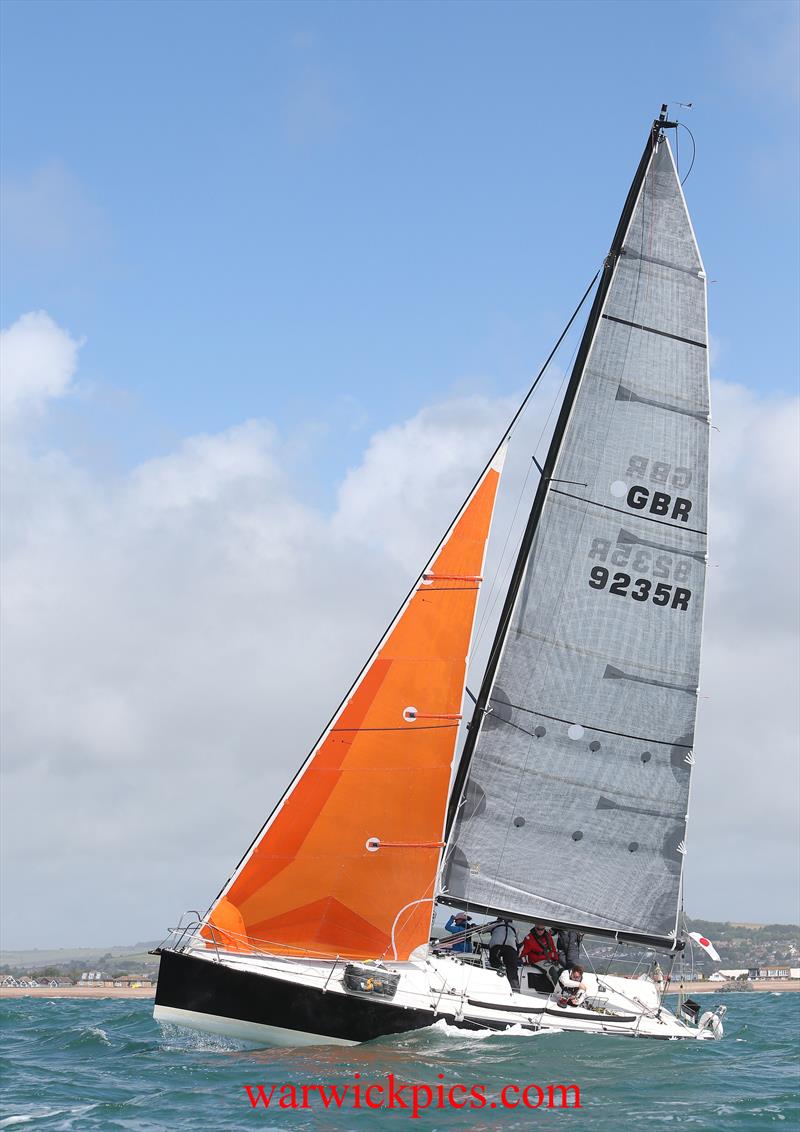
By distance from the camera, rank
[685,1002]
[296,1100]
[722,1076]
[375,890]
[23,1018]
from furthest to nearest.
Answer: [23,1018] < [685,1002] < [375,890] < [722,1076] < [296,1100]

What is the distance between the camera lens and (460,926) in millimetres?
20359

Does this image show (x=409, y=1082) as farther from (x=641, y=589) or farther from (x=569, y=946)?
(x=641, y=589)

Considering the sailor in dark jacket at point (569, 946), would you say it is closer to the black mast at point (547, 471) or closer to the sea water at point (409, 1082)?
the sea water at point (409, 1082)

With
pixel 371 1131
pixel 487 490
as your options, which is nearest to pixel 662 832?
pixel 487 490

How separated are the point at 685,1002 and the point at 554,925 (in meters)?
3.10

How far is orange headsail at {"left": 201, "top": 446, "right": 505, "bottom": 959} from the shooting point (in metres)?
17.9

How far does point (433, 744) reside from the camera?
18.8m

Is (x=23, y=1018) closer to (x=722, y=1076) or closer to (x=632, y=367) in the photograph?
(x=722, y=1076)

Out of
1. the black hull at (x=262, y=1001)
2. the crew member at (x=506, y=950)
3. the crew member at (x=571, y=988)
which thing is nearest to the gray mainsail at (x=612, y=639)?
the crew member at (x=506, y=950)

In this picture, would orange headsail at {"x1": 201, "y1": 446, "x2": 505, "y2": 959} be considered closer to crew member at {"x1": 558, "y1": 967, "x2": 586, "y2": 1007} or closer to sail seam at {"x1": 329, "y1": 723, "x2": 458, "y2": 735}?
sail seam at {"x1": 329, "y1": 723, "x2": 458, "y2": 735}

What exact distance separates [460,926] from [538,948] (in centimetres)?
135

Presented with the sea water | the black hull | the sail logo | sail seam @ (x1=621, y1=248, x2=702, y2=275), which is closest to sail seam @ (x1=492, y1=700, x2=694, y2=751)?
the sail logo

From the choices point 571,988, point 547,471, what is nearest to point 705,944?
point 571,988

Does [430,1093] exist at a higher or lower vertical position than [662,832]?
lower
